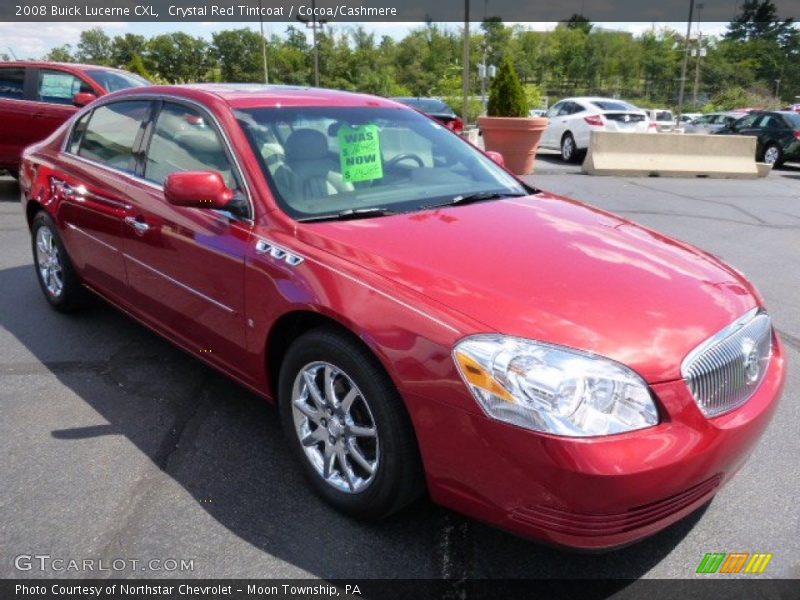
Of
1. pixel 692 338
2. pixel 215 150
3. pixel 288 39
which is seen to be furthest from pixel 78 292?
pixel 288 39

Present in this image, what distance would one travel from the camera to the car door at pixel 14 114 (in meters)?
8.85

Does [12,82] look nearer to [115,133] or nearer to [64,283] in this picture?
[64,283]

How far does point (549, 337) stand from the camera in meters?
2.01

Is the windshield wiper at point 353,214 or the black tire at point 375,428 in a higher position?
the windshield wiper at point 353,214

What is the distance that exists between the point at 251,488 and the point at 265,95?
1.91 meters

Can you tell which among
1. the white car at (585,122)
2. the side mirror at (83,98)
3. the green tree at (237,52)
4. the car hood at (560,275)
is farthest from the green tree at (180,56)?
the car hood at (560,275)

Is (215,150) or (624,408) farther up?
(215,150)

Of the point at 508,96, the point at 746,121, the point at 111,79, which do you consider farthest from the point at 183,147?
the point at 746,121

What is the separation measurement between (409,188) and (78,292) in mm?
2607

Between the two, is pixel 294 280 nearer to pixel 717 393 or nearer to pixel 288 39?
pixel 717 393

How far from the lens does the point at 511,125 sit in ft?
39.2

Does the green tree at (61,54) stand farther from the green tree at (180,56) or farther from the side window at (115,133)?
the side window at (115,133)

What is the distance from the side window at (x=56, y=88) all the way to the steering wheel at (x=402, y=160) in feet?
23.9

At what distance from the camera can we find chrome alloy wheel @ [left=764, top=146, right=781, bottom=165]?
16.6 meters
